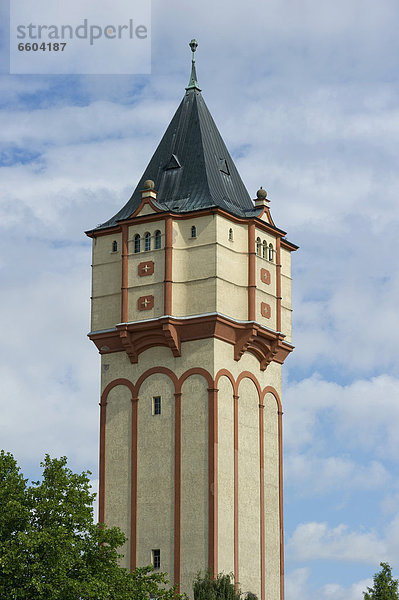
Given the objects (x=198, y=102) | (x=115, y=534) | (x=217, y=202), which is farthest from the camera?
(x=198, y=102)

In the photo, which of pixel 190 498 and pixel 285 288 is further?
pixel 285 288

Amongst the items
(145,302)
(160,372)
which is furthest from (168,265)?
(160,372)

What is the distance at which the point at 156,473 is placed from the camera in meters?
80.2

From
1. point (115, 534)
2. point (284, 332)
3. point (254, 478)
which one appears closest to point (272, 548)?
point (254, 478)

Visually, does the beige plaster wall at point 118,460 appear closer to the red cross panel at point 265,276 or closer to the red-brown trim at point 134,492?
the red-brown trim at point 134,492

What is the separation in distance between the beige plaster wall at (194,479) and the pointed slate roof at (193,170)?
10743mm

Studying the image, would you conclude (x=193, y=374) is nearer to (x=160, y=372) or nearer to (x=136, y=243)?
(x=160, y=372)

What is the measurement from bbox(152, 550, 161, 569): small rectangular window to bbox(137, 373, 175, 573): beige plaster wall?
0.22 metres

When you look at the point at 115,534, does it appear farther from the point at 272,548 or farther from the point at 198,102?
the point at 198,102

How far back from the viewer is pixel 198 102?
8962 centimetres

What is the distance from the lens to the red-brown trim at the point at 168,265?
81.2 meters

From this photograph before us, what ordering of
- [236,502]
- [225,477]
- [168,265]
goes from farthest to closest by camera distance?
[168,265]
[236,502]
[225,477]

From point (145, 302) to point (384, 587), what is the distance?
2035 centimetres

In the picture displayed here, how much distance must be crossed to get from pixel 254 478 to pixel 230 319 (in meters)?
9.02
